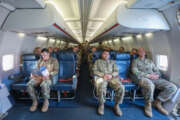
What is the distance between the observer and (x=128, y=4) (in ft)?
7.80

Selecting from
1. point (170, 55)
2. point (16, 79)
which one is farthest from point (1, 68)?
point (170, 55)

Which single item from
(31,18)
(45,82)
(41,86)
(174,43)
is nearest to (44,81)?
(45,82)

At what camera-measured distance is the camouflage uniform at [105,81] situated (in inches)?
105

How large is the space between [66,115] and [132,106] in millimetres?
2056

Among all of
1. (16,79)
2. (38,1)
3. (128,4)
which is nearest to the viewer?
(38,1)

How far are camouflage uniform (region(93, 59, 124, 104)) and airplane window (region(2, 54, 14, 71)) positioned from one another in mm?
2973

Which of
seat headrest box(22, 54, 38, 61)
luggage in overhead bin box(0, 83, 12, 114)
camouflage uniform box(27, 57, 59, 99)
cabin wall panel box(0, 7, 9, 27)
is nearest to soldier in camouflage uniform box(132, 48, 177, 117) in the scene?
camouflage uniform box(27, 57, 59, 99)

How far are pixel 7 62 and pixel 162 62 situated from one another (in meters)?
5.41

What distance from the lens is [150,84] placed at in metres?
2.75

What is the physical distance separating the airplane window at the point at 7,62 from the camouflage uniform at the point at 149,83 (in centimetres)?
429

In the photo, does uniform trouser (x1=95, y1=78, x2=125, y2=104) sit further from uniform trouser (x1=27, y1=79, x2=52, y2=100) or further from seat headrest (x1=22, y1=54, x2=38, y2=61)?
seat headrest (x1=22, y1=54, x2=38, y2=61)

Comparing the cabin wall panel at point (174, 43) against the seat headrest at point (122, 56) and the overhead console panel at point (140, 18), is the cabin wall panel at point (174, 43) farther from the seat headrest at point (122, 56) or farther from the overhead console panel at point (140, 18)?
the seat headrest at point (122, 56)

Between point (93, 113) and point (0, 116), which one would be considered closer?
point (0, 116)

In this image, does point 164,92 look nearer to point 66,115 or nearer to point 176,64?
point 176,64
